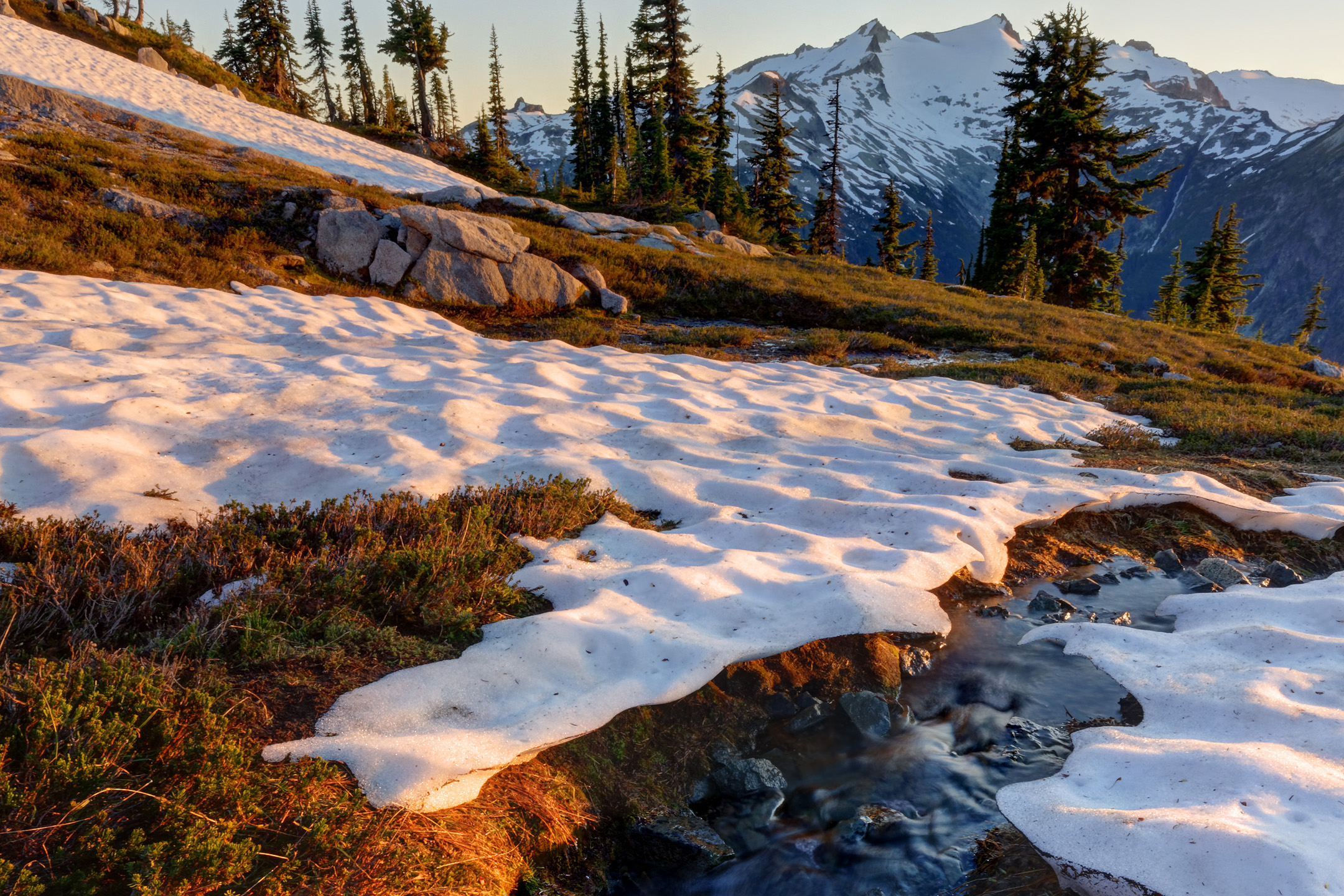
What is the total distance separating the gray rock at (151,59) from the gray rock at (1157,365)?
46742mm

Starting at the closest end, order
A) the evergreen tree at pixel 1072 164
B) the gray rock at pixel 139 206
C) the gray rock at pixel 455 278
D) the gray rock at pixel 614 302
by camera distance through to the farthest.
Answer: the gray rock at pixel 139 206 → the gray rock at pixel 455 278 → the gray rock at pixel 614 302 → the evergreen tree at pixel 1072 164

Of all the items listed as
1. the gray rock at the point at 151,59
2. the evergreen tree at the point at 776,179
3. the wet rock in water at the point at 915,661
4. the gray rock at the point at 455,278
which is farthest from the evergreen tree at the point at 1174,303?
the gray rock at the point at 151,59

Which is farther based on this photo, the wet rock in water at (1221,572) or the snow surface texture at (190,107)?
the snow surface texture at (190,107)

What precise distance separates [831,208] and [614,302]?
37.8m

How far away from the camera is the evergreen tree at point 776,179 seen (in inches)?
1831

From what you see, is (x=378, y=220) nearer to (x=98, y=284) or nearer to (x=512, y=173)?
(x=98, y=284)

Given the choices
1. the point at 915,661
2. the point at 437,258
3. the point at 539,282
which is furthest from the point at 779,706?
the point at 437,258

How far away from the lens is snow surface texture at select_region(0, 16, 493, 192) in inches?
960

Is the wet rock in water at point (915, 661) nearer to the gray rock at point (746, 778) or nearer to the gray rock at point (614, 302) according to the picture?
the gray rock at point (746, 778)

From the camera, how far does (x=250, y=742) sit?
8.86 feet

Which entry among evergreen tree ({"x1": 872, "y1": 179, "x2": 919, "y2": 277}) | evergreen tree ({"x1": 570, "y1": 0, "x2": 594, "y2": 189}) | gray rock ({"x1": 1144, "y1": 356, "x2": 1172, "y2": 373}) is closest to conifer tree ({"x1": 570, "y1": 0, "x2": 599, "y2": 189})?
evergreen tree ({"x1": 570, "y1": 0, "x2": 594, "y2": 189})

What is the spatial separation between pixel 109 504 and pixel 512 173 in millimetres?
43519

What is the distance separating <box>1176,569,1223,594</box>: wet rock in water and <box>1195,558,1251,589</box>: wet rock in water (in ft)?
0.15

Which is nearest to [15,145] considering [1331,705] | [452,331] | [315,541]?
[452,331]
